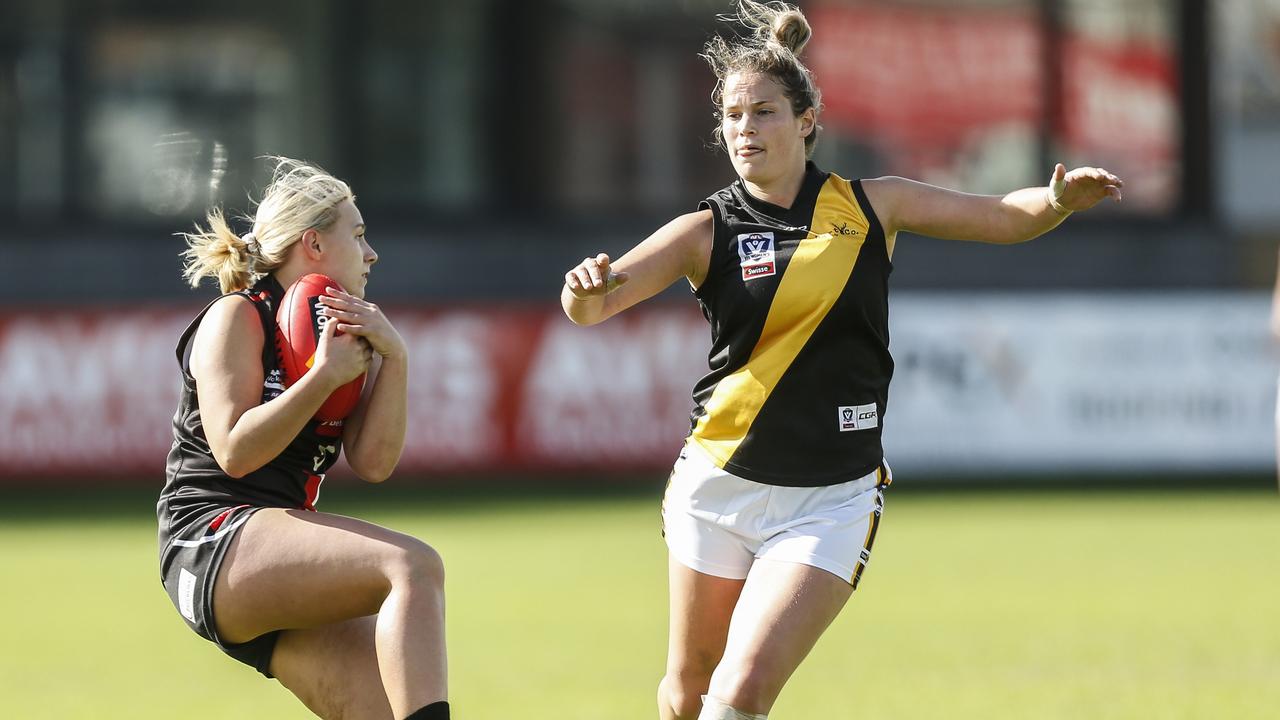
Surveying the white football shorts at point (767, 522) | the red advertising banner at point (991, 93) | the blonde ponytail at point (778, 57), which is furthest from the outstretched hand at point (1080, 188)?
the red advertising banner at point (991, 93)

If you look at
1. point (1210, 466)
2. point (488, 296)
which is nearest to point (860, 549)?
point (1210, 466)

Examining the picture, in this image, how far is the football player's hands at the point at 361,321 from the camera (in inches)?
177

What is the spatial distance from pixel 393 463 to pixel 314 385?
1.19 feet

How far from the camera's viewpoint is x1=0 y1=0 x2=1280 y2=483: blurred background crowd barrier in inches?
610

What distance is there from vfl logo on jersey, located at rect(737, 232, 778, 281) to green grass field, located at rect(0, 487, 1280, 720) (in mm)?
2502

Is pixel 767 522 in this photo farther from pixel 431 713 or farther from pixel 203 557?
pixel 203 557

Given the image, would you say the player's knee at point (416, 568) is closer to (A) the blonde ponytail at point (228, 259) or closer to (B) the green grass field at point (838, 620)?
(A) the blonde ponytail at point (228, 259)

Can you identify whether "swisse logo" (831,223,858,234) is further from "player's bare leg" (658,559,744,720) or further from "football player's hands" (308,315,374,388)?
"football player's hands" (308,315,374,388)

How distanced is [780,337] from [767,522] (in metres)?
0.53

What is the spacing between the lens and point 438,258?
1805 centimetres

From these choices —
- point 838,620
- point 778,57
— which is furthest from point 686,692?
point 838,620

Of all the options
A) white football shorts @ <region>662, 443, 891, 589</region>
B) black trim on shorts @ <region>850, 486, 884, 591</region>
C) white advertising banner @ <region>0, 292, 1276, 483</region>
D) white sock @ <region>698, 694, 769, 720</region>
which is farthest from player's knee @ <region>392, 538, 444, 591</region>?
white advertising banner @ <region>0, 292, 1276, 483</region>

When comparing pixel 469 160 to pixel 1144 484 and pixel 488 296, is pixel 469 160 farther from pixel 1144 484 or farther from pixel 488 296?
pixel 1144 484

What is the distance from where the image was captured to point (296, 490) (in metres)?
4.75
